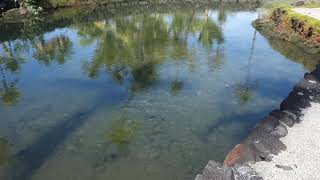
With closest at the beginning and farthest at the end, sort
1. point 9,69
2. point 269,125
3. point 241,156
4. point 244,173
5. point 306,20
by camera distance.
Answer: point 244,173
point 241,156
point 269,125
point 9,69
point 306,20

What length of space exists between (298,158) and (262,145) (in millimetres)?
1797

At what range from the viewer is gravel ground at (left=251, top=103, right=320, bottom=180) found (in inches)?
660

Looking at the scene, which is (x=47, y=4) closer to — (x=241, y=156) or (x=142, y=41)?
(x=142, y=41)

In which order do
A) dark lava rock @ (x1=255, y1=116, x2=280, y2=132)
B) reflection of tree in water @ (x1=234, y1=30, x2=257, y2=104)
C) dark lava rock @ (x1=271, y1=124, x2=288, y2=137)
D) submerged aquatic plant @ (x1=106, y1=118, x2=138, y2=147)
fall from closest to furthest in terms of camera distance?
dark lava rock @ (x1=271, y1=124, x2=288, y2=137), dark lava rock @ (x1=255, y1=116, x2=280, y2=132), submerged aquatic plant @ (x1=106, y1=118, x2=138, y2=147), reflection of tree in water @ (x1=234, y1=30, x2=257, y2=104)

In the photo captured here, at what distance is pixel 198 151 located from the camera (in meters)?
22.2

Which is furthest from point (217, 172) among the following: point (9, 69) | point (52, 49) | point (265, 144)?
point (52, 49)

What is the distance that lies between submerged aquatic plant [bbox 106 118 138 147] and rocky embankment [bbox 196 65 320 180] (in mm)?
7532

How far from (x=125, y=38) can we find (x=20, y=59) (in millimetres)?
14877

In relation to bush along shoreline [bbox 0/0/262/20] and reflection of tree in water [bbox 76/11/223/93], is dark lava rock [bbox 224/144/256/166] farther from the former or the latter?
bush along shoreline [bbox 0/0/262/20]

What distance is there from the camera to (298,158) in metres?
18.2

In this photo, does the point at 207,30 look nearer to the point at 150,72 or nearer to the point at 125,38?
the point at 125,38

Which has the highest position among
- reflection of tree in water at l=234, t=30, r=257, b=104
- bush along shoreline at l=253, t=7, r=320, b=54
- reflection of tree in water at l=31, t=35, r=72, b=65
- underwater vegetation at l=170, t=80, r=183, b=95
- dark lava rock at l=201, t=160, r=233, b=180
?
dark lava rock at l=201, t=160, r=233, b=180

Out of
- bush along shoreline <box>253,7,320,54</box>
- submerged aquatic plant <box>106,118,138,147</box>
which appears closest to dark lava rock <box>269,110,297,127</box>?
submerged aquatic plant <box>106,118,138,147</box>

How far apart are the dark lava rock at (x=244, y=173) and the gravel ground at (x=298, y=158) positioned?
0.40 metres
